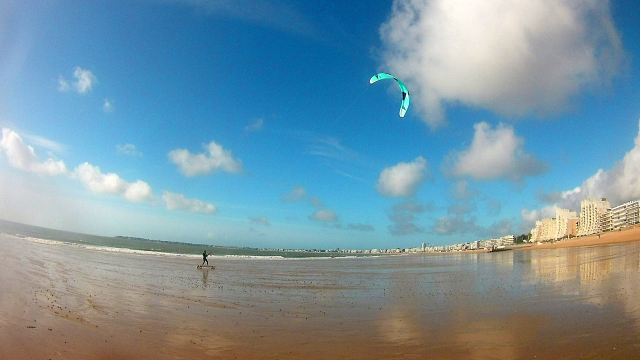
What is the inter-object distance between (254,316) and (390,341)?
15.8 feet

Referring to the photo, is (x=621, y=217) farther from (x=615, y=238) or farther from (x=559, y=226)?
(x=615, y=238)

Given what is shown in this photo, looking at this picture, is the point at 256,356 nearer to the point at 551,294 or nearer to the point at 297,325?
the point at 297,325

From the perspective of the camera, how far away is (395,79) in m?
19.5

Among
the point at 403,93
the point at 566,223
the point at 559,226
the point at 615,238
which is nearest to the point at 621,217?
the point at 566,223

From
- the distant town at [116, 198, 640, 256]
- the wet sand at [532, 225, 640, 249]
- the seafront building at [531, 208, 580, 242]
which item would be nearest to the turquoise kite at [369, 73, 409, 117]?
the wet sand at [532, 225, 640, 249]

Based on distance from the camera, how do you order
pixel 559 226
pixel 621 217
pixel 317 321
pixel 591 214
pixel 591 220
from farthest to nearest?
pixel 559 226 < pixel 591 214 < pixel 591 220 < pixel 621 217 < pixel 317 321

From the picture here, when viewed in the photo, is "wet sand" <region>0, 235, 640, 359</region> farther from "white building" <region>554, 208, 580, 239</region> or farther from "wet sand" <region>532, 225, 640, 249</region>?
"white building" <region>554, 208, 580, 239</region>

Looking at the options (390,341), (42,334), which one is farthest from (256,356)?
(42,334)

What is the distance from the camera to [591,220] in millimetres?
116688

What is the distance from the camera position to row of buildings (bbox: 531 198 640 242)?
10075 cm

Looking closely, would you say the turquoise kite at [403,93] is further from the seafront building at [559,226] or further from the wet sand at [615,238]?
the seafront building at [559,226]

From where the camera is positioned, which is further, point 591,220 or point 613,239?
point 591,220

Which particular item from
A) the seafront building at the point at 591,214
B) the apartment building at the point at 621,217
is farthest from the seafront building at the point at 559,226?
the apartment building at the point at 621,217

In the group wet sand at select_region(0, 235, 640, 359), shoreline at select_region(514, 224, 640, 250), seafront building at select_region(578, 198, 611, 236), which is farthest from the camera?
seafront building at select_region(578, 198, 611, 236)
